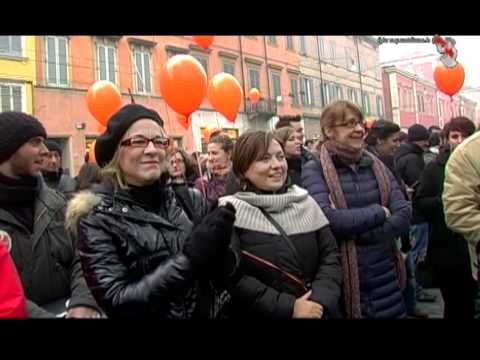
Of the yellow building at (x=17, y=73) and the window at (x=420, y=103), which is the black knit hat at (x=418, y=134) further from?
the window at (x=420, y=103)

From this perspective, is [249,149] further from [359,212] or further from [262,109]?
[262,109]

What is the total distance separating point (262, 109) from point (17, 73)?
7543mm

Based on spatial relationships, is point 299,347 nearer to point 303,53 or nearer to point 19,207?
point 19,207

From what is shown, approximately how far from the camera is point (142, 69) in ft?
32.9

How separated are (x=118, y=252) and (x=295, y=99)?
12642 mm

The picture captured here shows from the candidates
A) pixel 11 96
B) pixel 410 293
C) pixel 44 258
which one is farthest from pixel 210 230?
pixel 11 96

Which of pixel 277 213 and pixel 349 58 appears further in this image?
pixel 349 58

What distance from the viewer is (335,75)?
11.9 meters

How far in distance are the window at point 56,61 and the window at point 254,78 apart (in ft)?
19.0

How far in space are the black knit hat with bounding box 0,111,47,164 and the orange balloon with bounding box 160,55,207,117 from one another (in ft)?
7.79

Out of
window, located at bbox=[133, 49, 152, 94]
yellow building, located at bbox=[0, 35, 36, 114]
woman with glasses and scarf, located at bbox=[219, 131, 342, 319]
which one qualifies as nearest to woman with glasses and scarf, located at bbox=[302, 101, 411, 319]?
woman with glasses and scarf, located at bbox=[219, 131, 342, 319]

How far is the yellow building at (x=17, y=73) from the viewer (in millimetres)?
7046

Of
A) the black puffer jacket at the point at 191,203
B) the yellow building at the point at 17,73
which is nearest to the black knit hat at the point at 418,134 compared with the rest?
the black puffer jacket at the point at 191,203
